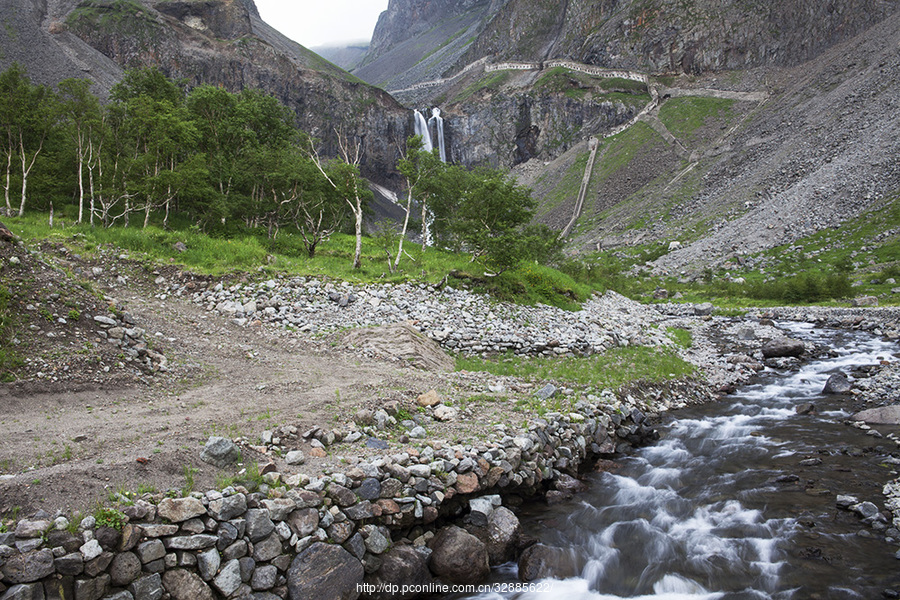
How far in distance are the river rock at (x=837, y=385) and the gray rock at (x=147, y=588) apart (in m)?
21.1

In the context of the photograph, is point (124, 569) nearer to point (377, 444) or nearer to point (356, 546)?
point (356, 546)

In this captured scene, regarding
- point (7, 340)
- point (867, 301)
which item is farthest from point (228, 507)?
point (867, 301)

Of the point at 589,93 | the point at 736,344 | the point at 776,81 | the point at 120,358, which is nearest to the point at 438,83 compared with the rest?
the point at 589,93

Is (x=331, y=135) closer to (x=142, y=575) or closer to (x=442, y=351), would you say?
(x=442, y=351)

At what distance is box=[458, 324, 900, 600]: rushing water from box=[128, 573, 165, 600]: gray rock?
16.0ft

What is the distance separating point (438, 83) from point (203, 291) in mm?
186967

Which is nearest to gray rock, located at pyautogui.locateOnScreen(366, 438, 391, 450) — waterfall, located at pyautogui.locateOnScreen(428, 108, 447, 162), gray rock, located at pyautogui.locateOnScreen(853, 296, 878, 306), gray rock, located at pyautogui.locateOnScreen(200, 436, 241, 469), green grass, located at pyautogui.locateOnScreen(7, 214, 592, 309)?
gray rock, located at pyautogui.locateOnScreen(200, 436, 241, 469)

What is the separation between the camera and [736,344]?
25.9m

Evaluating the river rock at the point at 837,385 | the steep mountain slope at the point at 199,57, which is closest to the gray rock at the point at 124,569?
the river rock at the point at 837,385

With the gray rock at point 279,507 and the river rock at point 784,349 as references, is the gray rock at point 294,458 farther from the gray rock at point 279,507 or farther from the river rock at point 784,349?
the river rock at point 784,349

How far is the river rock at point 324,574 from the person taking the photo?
6398mm

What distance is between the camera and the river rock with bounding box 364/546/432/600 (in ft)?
23.1

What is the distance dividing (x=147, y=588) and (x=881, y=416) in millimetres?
18320

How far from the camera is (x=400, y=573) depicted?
7.26 metres
